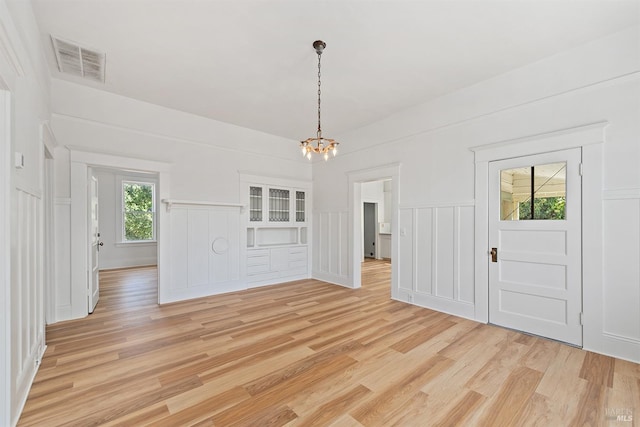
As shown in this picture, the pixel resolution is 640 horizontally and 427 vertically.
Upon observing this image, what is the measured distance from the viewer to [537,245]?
10.9 feet

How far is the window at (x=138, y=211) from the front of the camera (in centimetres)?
814

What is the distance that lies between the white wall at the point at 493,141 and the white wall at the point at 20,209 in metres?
4.46

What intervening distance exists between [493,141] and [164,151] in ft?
16.5

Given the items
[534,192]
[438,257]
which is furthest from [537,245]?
[438,257]

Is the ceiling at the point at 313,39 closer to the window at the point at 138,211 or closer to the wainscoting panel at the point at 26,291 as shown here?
the wainscoting panel at the point at 26,291

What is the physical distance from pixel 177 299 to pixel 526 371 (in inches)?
190

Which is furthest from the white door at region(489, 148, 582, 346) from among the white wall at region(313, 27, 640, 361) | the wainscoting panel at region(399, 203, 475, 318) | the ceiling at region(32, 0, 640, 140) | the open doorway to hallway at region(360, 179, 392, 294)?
the open doorway to hallway at region(360, 179, 392, 294)

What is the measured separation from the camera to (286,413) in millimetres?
1993

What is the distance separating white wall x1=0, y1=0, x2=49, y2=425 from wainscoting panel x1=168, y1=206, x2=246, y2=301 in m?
1.98

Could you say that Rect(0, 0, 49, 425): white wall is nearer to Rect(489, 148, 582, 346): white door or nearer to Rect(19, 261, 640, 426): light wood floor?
Rect(19, 261, 640, 426): light wood floor

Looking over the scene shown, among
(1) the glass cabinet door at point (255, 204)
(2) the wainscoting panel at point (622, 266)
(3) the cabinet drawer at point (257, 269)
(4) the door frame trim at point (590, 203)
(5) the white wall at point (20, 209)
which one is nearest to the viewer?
(5) the white wall at point (20, 209)

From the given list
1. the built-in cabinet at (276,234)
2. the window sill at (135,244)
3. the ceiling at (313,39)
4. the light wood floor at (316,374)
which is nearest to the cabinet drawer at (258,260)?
the built-in cabinet at (276,234)

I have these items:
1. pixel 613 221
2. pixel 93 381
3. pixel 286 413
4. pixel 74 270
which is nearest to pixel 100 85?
pixel 74 270

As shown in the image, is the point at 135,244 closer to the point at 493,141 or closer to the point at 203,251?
the point at 203,251
